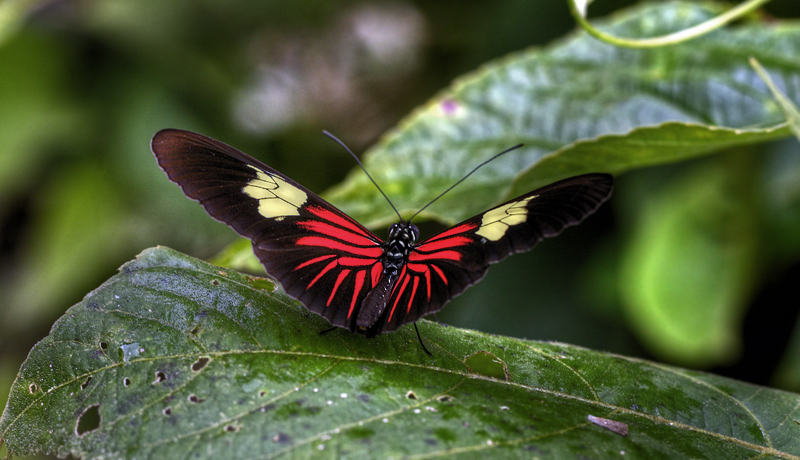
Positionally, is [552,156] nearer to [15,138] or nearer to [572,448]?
[572,448]

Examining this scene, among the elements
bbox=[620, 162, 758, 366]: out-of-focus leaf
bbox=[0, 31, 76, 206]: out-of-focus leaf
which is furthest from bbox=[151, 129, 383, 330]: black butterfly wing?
bbox=[0, 31, 76, 206]: out-of-focus leaf

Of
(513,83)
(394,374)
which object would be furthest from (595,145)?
(394,374)

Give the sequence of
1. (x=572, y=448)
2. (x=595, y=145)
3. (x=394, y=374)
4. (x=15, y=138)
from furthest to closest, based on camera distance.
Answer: (x=15, y=138) < (x=595, y=145) < (x=394, y=374) < (x=572, y=448)

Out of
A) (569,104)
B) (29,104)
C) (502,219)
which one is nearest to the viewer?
(502,219)

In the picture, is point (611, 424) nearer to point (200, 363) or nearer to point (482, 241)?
point (482, 241)

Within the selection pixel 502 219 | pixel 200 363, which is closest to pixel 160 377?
pixel 200 363

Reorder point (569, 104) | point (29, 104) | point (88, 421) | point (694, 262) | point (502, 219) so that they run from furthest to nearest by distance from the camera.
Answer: point (29, 104), point (694, 262), point (569, 104), point (502, 219), point (88, 421)
